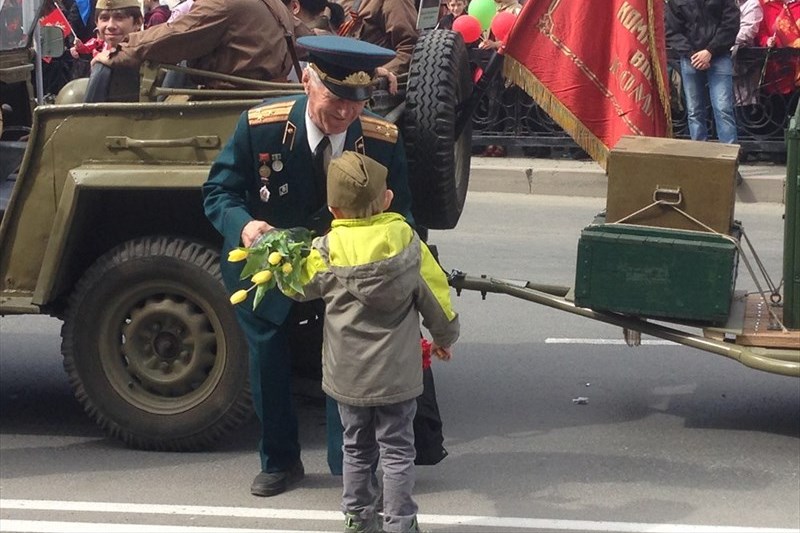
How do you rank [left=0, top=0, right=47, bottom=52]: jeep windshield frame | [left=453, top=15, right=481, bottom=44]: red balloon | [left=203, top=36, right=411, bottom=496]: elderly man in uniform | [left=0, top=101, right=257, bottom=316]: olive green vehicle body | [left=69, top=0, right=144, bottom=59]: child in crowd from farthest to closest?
[left=453, top=15, right=481, bottom=44]: red balloon
[left=0, top=0, right=47, bottom=52]: jeep windshield frame
[left=69, top=0, right=144, bottom=59]: child in crowd
[left=0, top=101, right=257, bottom=316]: olive green vehicle body
[left=203, top=36, right=411, bottom=496]: elderly man in uniform

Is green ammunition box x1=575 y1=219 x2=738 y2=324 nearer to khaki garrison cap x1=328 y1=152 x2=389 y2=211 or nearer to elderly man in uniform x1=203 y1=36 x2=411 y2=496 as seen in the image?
elderly man in uniform x1=203 y1=36 x2=411 y2=496

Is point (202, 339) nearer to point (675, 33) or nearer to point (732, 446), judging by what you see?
point (732, 446)

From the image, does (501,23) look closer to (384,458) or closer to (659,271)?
(659,271)

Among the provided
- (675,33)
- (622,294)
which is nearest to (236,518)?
(622,294)

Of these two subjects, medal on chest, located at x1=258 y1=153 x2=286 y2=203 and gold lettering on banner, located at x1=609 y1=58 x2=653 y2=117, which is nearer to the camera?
medal on chest, located at x1=258 y1=153 x2=286 y2=203

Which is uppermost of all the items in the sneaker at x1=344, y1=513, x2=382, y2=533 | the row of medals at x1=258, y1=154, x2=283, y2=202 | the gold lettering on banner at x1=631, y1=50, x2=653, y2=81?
the gold lettering on banner at x1=631, y1=50, x2=653, y2=81

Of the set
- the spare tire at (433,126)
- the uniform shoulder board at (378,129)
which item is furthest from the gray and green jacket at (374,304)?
the spare tire at (433,126)

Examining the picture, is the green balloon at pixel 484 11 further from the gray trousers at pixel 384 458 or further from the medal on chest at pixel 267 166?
the gray trousers at pixel 384 458

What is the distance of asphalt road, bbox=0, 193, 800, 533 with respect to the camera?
17.8ft

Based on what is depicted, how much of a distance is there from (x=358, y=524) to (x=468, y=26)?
8.83 metres

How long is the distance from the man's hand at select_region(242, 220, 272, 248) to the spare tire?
138 cm

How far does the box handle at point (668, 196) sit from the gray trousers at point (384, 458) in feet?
5.58

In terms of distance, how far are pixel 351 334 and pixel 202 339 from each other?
139 cm

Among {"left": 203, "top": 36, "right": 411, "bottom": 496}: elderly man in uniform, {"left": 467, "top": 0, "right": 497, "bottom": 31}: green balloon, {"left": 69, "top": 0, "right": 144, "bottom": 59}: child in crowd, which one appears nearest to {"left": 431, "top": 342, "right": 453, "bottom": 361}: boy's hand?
{"left": 203, "top": 36, "right": 411, "bottom": 496}: elderly man in uniform
